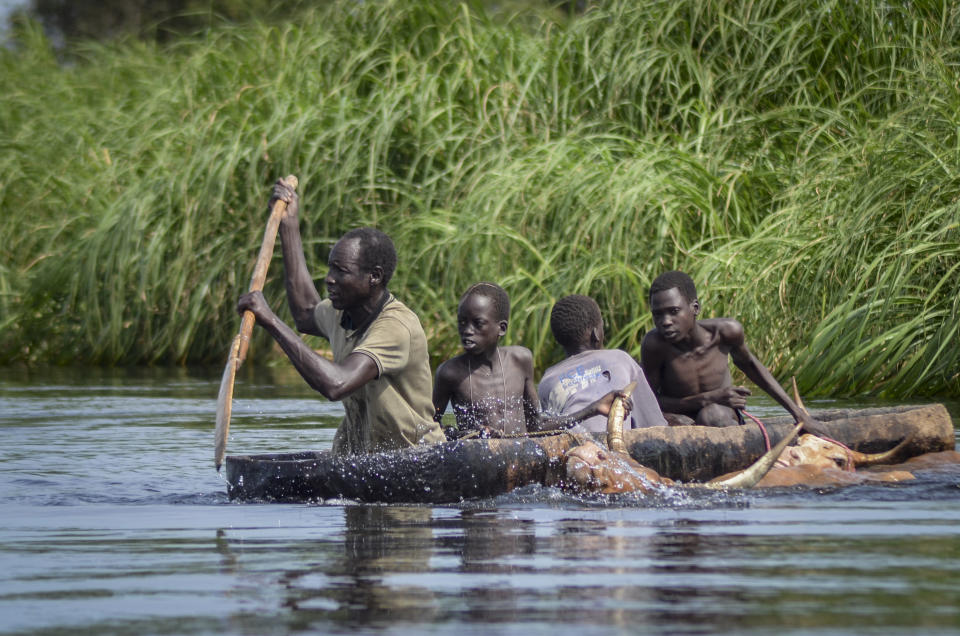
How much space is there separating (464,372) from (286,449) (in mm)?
1775

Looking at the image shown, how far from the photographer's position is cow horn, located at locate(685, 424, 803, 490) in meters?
6.35

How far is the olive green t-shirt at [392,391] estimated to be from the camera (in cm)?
632

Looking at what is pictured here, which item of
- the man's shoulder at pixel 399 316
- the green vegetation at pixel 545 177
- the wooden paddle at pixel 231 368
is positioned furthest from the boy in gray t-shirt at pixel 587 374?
the green vegetation at pixel 545 177

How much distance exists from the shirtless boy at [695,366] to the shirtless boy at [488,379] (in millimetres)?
A: 830

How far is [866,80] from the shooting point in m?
12.8

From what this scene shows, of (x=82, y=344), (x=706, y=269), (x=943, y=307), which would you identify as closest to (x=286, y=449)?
(x=706, y=269)

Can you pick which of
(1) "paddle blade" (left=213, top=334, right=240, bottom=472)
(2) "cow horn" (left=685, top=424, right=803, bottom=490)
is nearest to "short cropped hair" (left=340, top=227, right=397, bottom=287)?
(1) "paddle blade" (left=213, top=334, right=240, bottom=472)

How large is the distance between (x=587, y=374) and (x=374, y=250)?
1.24 meters

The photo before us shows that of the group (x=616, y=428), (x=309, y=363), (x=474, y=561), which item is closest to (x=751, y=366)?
(x=616, y=428)

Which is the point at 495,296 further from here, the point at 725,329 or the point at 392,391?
the point at 725,329

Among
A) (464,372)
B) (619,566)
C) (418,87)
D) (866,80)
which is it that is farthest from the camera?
(418,87)

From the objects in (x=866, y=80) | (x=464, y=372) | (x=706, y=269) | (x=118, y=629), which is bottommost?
(x=118, y=629)

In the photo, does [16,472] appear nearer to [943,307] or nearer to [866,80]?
[943,307]

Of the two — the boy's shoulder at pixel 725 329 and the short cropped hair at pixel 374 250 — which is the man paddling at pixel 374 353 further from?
the boy's shoulder at pixel 725 329
